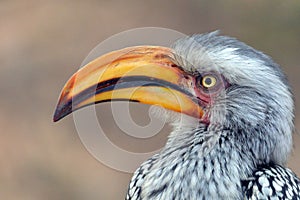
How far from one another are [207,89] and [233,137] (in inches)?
10.0

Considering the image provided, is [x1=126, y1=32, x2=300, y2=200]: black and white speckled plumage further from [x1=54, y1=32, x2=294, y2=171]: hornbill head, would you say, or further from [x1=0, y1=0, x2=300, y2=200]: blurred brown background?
[x1=0, y1=0, x2=300, y2=200]: blurred brown background

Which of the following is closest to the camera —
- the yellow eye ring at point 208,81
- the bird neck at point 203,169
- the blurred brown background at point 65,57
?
the bird neck at point 203,169

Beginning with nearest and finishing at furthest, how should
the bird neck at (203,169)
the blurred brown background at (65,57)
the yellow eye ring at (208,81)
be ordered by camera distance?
the bird neck at (203,169), the yellow eye ring at (208,81), the blurred brown background at (65,57)

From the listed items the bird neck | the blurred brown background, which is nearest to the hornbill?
the bird neck

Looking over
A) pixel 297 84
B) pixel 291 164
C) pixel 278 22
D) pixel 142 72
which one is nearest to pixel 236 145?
pixel 142 72

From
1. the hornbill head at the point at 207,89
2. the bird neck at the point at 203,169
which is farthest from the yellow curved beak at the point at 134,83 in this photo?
the bird neck at the point at 203,169

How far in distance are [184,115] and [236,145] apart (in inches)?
11.5

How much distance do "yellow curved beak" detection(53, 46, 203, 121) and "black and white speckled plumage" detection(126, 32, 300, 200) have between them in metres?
0.07

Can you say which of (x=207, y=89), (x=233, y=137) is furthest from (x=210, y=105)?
(x=233, y=137)

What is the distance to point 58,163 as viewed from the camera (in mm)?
7328

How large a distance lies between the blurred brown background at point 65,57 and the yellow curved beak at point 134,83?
129 inches

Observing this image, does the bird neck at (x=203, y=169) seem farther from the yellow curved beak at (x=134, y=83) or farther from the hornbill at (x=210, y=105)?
the yellow curved beak at (x=134, y=83)

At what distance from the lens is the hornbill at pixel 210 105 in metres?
3.79

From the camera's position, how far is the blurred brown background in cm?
724
